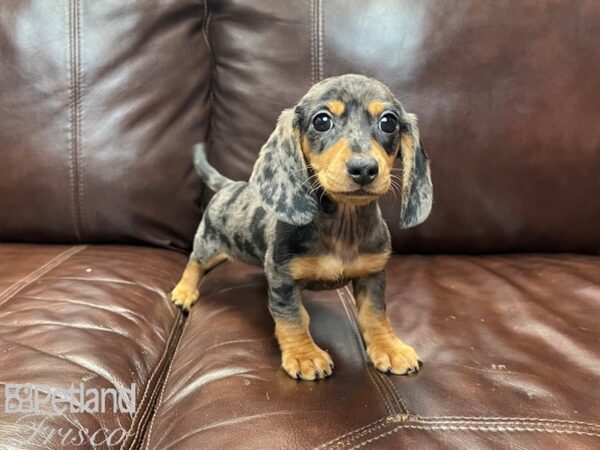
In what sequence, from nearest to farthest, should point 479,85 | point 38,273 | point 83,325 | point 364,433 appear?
point 364,433 < point 83,325 < point 38,273 < point 479,85

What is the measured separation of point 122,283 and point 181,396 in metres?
0.56

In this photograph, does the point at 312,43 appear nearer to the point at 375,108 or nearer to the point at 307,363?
the point at 375,108

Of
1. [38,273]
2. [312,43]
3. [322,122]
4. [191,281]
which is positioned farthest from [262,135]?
[38,273]

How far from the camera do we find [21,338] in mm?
1236

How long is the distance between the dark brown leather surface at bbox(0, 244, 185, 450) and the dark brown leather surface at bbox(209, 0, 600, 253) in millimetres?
727

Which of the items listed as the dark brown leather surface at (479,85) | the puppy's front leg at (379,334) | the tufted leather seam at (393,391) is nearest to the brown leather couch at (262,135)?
the dark brown leather surface at (479,85)

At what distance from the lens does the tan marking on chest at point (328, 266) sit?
4.21ft

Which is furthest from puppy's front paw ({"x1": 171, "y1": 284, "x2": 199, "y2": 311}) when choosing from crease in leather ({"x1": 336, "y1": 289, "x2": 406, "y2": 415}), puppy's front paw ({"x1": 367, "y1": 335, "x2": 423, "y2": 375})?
puppy's front paw ({"x1": 367, "y1": 335, "x2": 423, "y2": 375})

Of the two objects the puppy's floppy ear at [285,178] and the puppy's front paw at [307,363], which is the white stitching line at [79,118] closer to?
the puppy's floppy ear at [285,178]

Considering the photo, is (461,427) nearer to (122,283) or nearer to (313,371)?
(313,371)

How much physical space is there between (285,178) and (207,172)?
689 mm

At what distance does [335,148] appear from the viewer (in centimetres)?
119

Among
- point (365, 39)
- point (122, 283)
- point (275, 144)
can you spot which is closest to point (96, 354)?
point (122, 283)

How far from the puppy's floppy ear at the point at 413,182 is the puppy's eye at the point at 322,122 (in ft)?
0.60
